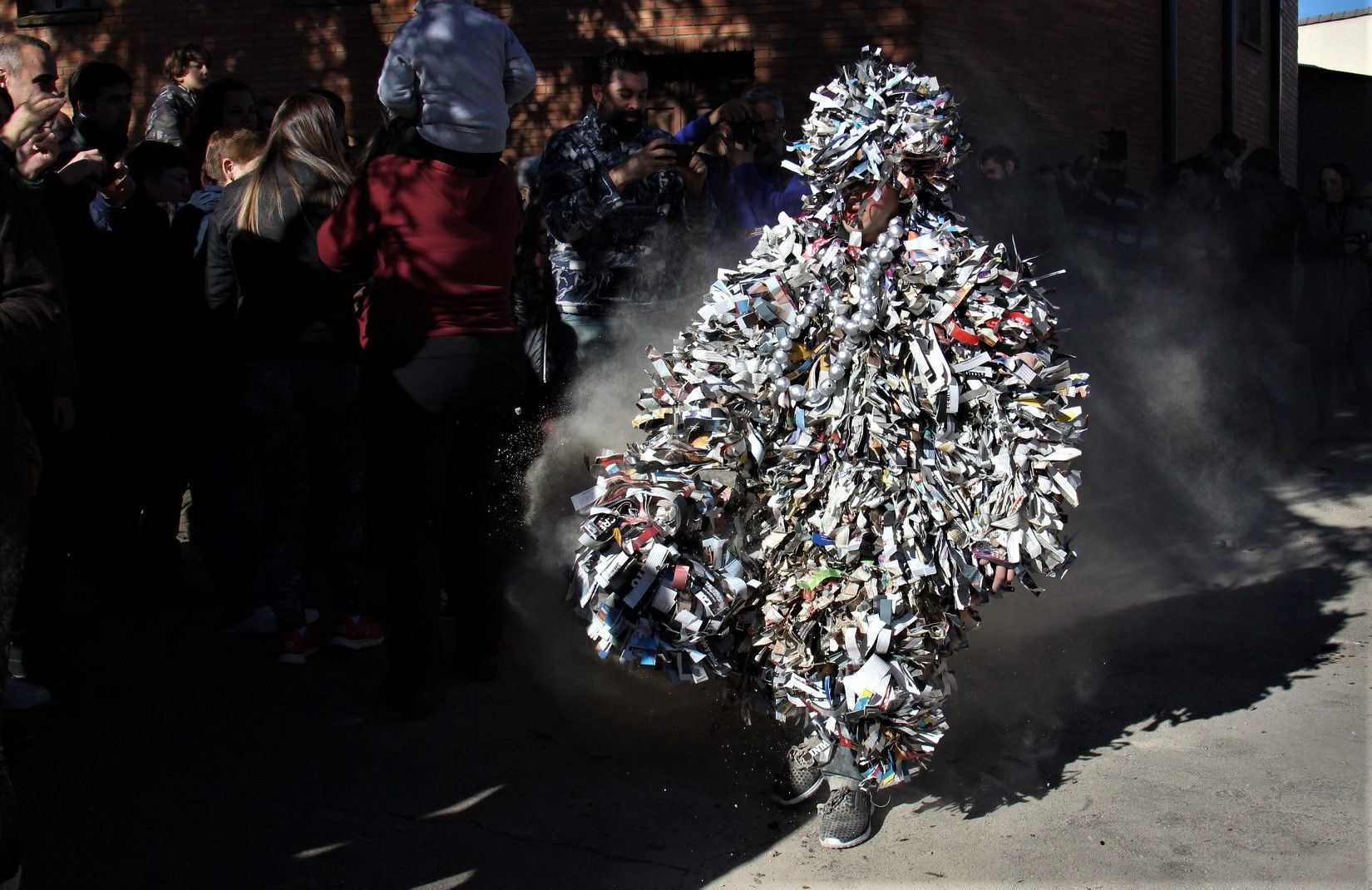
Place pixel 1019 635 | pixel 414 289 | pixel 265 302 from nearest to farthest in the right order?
1. pixel 414 289
2. pixel 265 302
3. pixel 1019 635

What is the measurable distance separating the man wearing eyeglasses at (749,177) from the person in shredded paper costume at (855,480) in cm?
210

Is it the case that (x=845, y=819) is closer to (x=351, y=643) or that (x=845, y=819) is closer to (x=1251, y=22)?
(x=351, y=643)

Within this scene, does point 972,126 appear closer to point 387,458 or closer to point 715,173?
point 715,173

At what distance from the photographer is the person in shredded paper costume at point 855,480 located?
3.53 m

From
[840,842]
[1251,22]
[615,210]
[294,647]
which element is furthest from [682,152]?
[1251,22]

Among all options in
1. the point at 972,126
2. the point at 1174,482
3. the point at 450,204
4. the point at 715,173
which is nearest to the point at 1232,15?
the point at 972,126

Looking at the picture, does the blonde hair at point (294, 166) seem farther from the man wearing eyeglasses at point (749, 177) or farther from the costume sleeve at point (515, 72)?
the man wearing eyeglasses at point (749, 177)

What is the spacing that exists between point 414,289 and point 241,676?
1.66 metres

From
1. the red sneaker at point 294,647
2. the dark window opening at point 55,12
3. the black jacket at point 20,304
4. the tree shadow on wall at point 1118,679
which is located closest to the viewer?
the black jacket at point 20,304

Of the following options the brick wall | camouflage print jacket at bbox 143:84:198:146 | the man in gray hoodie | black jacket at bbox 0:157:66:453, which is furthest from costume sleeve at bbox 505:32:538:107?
the brick wall

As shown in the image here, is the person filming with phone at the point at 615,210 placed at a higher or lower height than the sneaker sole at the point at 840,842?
higher

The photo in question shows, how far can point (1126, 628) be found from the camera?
217 inches

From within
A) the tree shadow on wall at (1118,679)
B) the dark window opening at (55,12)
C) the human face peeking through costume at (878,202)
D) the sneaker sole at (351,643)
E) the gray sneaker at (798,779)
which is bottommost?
the tree shadow on wall at (1118,679)

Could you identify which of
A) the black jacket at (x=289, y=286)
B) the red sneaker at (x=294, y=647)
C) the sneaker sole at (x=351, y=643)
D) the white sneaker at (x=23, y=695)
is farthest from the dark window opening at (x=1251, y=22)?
the white sneaker at (x=23, y=695)
